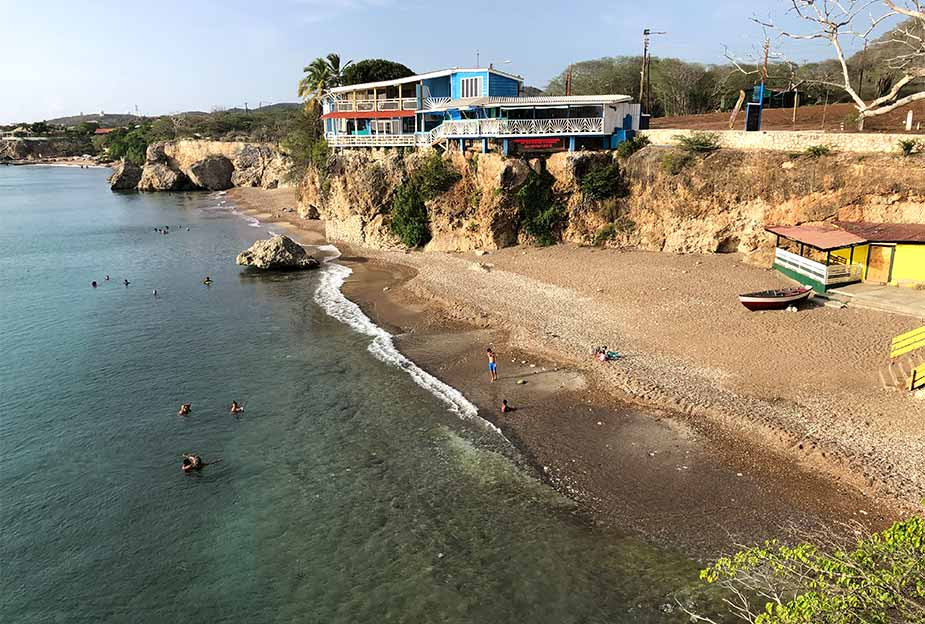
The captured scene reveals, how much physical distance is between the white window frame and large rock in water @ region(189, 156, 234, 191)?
70835 mm

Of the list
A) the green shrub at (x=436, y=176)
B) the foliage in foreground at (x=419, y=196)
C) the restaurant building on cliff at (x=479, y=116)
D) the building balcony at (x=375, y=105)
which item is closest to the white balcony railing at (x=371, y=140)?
the restaurant building on cliff at (x=479, y=116)

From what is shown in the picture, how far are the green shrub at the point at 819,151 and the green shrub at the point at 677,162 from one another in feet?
21.0

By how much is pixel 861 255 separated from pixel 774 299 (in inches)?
229

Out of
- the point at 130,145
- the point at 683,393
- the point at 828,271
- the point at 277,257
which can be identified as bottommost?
the point at 683,393

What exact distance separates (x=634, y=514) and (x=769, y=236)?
24.1 meters

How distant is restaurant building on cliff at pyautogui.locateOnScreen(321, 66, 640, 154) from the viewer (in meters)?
39.6

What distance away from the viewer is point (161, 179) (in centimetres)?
10200

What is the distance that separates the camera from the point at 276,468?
18594mm

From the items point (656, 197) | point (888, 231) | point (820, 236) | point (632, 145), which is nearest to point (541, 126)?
point (632, 145)

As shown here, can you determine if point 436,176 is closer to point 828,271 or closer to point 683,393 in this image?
point 828,271

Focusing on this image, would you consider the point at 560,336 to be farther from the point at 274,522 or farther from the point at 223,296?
the point at 223,296

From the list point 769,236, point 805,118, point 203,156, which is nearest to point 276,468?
point 769,236

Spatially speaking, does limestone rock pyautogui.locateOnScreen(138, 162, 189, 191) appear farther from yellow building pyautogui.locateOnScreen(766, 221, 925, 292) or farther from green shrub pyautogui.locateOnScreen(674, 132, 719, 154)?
yellow building pyautogui.locateOnScreen(766, 221, 925, 292)

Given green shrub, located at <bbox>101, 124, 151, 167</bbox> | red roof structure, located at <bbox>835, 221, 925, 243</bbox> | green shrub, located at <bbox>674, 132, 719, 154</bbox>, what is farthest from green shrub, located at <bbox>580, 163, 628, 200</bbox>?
green shrub, located at <bbox>101, 124, 151, 167</bbox>
